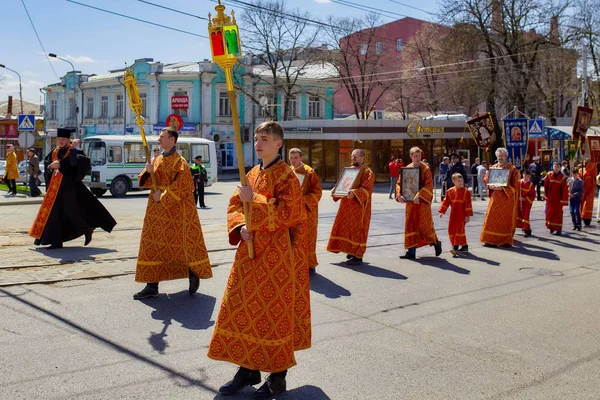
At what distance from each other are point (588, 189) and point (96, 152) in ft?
57.7

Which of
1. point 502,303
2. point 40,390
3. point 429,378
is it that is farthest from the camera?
point 502,303

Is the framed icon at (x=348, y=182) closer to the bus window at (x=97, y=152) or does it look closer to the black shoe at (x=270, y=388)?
the black shoe at (x=270, y=388)

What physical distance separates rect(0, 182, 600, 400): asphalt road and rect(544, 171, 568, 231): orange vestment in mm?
5212

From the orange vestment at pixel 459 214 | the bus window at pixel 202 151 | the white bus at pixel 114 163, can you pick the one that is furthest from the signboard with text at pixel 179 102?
the orange vestment at pixel 459 214

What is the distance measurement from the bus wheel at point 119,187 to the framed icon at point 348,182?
17.0 meters

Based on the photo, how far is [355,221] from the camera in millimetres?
9547

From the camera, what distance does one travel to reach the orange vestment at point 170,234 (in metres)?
6.98

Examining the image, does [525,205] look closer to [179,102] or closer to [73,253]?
[73,253]

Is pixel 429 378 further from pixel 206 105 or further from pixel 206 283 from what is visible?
pixel 206 105

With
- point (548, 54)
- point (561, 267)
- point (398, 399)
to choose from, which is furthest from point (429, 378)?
point (548, 54)

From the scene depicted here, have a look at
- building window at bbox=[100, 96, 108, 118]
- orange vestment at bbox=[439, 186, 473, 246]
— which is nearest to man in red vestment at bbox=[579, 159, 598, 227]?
orange vestment at bbox=[439, 186, 473, 246]

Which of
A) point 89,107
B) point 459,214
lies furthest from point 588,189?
point 89,107

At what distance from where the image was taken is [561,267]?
990cm

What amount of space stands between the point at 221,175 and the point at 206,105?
5.10m
